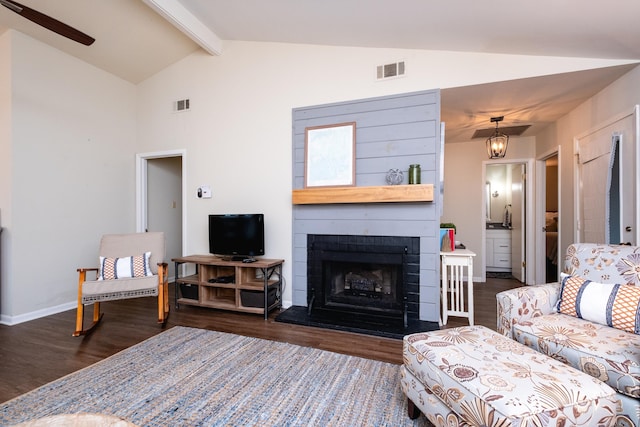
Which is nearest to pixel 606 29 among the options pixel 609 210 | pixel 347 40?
pixel 609 210

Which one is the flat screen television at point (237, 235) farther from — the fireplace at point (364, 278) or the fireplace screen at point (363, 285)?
the fireplace screen at point (363, 285)

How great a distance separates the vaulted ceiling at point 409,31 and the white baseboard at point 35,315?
2954 mm

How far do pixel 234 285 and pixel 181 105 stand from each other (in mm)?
2564

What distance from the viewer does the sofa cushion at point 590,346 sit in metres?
1.28

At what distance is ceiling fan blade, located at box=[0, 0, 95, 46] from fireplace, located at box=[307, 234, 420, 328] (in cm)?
256

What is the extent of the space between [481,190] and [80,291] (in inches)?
210

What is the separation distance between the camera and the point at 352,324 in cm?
279

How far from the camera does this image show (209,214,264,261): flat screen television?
10.8 ft

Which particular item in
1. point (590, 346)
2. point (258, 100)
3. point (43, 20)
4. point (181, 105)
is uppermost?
point (181, 105)

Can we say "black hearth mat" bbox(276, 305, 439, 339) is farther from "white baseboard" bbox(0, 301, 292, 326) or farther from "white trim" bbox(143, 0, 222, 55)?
"white trim" bbox(143, 0, 222, 55)

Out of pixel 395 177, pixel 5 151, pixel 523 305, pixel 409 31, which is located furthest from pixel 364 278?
pixel 5 151

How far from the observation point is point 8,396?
1741 mm

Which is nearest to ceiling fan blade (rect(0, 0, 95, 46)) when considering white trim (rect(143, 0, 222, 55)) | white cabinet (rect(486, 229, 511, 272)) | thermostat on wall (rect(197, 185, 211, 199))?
white trim (rect(143, 0, 222, 55))

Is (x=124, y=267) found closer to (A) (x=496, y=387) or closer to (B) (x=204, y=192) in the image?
(B) (x=204, y=192)
